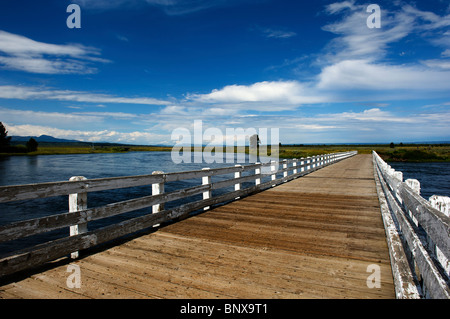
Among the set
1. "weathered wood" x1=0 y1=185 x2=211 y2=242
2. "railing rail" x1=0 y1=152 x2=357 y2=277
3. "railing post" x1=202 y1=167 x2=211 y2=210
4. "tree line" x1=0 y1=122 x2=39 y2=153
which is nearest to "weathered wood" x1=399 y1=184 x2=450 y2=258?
"railing rail" x1=0 y1=152 x2=357 y2=277

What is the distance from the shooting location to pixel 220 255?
15.5 ft

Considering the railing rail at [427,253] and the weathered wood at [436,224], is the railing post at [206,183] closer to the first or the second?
the railing rail at [427,253]

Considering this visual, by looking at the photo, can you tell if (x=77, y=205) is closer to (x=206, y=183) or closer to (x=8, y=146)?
(x=206, y=183)

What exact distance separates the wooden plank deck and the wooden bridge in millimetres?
14

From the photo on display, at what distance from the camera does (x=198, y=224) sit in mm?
6738

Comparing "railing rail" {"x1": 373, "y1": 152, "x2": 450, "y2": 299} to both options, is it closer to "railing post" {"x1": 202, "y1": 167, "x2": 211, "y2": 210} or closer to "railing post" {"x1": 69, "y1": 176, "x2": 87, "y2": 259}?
"railing post" {"x1": 69, "y1": 176, "x2": 87, "y2": 259}

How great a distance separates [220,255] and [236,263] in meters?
0.41

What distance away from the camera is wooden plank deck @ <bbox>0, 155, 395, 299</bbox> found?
3510 millimetres

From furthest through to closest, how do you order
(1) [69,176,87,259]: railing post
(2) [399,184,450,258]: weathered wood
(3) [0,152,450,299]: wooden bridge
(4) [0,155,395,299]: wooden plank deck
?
(1) [69,176,87,259]: railing post < (4) [0,155,395,299]: wooden plank deck < (3) [0,152,450,299]: wooden bridge < (2) [399,184,450,258]: weathered wood

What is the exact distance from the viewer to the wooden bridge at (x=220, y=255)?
339 centimetres

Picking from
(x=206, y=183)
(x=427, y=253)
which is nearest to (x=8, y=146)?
(x=206, y=183)

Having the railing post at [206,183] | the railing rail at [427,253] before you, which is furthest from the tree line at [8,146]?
the railing rail at [427,253]
